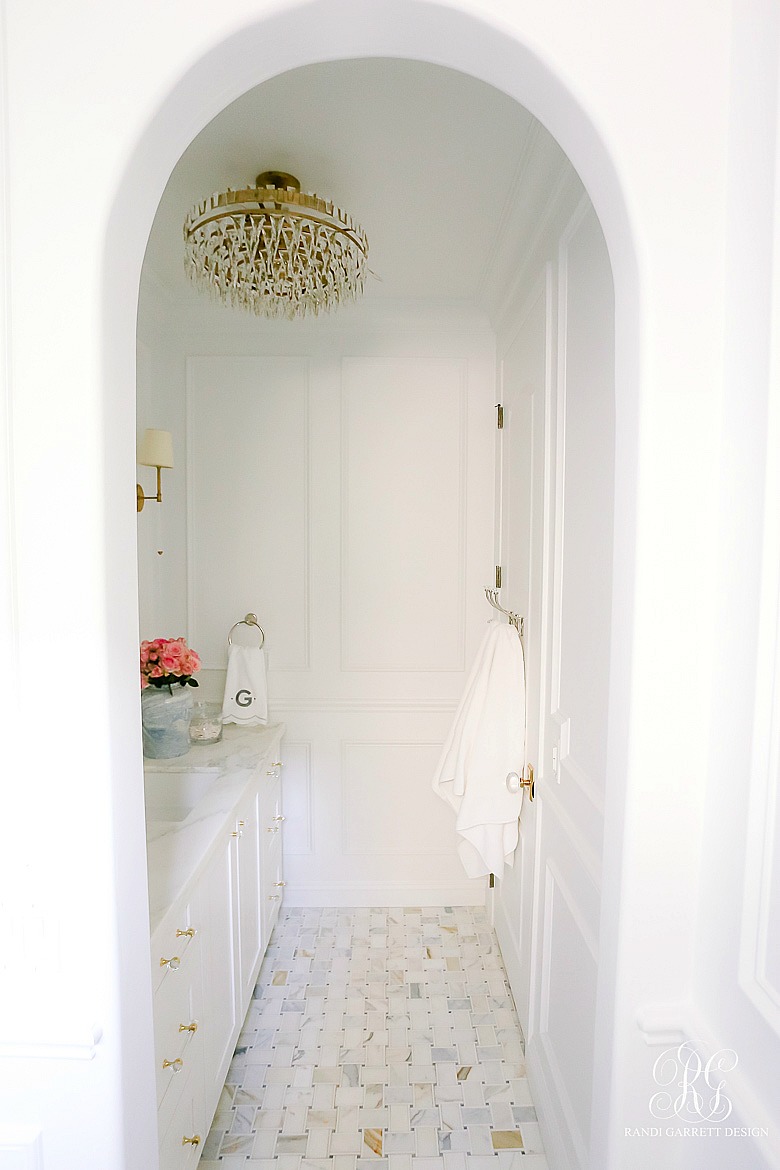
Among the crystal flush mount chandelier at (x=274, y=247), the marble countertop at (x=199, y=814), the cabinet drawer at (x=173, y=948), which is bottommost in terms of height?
the cabinet drawer at (x=173, y=948)

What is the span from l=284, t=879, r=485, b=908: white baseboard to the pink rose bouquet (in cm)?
127

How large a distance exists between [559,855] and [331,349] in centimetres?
213

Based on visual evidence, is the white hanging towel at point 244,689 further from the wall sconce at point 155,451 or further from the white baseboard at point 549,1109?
the white baseboard at point 549,1109

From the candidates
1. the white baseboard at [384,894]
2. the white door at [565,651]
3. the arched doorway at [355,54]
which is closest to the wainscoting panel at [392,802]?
the white baseboard at [384,894]

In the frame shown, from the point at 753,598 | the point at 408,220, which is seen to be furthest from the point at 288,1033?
the point at 408,220

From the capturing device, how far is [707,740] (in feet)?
3.15

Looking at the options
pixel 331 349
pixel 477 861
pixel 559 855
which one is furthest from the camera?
pixel 331 349

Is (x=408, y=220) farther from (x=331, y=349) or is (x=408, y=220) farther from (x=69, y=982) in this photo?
(x=69, y=982)

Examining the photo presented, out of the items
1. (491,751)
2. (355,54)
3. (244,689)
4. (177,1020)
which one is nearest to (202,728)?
(244,689)

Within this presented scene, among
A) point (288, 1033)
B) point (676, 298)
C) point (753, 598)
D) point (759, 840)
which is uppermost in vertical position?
point (676, 298)

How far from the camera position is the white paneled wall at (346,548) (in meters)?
2.86

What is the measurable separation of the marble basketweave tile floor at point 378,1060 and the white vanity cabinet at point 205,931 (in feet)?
0.46

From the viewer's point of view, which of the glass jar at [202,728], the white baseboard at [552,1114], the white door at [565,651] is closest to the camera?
the white door at [565,651]

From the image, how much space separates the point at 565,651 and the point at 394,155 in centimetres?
134
